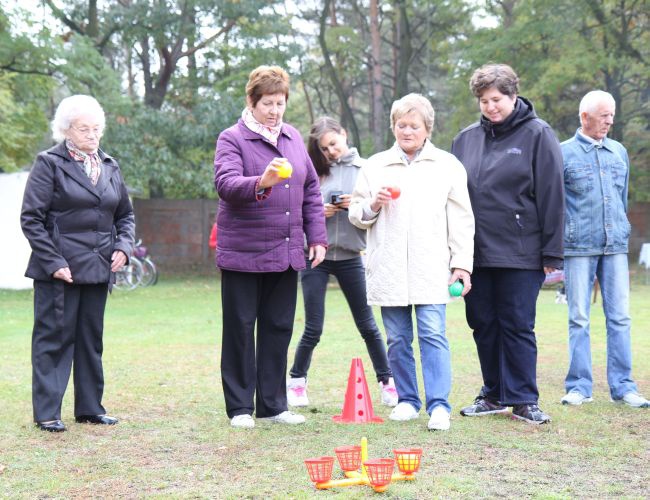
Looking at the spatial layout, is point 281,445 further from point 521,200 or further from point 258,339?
point 521,200

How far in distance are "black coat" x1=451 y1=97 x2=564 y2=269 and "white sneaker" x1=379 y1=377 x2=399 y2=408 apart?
1.13 metres

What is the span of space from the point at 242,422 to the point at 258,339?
0.52 m

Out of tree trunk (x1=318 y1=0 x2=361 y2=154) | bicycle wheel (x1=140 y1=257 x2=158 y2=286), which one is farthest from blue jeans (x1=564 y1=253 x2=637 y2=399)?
tree trunk (x1=318 y1=0 x2=361 y2=154)

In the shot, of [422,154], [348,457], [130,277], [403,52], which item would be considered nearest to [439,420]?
[348,457]

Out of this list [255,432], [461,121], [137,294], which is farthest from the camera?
[461,121]

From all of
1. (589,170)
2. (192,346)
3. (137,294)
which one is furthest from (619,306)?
(137,294)

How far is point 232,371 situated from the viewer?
5.47m

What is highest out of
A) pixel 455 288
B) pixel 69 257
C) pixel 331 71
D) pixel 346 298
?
pixel 331 71

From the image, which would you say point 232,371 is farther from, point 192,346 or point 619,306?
point 192,346

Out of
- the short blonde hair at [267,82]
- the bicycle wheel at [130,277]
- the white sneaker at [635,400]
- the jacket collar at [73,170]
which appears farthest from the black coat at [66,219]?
the bicycle wheel at [130,277]

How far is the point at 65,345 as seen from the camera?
543 cm

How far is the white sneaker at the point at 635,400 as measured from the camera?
5.95 metres

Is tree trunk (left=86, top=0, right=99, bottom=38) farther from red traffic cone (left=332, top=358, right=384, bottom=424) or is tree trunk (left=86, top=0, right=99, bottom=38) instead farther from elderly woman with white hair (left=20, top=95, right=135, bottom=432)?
red traffic cone (left=332, top=358, right=384, bottom=424)

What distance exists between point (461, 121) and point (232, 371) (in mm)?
23462
